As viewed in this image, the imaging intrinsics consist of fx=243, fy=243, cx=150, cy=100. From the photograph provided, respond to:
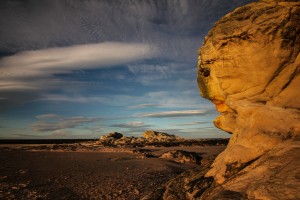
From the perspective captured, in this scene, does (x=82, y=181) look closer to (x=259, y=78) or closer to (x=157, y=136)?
(x=259, y=78)

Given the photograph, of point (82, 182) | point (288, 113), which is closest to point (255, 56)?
point (288, 113)

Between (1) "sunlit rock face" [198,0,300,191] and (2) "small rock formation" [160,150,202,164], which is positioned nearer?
(1) "sunlit rock face" [198,0,300,191]

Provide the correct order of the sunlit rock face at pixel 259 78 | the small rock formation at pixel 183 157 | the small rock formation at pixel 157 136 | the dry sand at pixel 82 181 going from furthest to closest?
the small rock formation at pixel 157 136
the small rock formation at pixel 183 157
the dry sand at pixel 82 181
the sunlit rock face at pixel 259 78

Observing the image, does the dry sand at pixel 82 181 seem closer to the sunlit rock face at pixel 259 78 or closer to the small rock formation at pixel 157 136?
the sunlit rock face at pixel 259 78

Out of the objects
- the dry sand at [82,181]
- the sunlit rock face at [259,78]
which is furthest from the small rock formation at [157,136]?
the sunlit rock face at [259,78]

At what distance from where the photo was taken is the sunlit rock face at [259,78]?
8180 mm

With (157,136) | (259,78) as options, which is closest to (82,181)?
(259,78)

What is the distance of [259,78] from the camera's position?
30.0 feet

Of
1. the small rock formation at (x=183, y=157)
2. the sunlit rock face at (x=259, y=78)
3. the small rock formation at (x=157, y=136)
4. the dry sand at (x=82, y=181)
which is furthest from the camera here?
the small rock formation at (x=157, y=136)

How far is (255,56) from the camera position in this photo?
8930 mm

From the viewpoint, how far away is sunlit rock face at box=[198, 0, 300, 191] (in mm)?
8180

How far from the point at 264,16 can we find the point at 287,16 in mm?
717

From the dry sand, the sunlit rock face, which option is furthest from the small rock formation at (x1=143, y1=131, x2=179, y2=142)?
the sunlit rock face

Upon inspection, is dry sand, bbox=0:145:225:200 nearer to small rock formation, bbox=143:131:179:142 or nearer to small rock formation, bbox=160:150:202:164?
small rock formation, bbox=160:150:202:164
